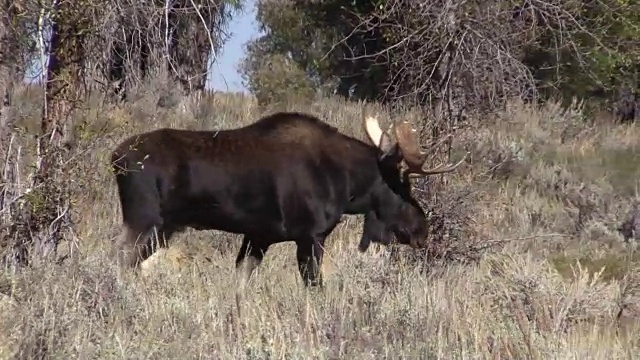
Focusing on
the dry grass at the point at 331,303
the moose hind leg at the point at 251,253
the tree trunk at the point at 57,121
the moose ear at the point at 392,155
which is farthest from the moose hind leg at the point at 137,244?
the moose ear at the point at 392,155

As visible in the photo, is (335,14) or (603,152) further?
(335,14)

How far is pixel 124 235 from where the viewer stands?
8.98 metres

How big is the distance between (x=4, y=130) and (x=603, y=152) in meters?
13.8

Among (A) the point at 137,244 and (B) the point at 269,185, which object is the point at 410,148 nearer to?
(B) the point at 269,185

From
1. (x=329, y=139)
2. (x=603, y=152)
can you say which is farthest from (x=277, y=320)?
(x=603, y=152)

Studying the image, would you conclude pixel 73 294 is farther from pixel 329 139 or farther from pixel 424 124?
pixel 424 124

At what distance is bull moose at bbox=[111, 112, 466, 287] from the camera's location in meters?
9.02

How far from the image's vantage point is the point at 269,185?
31.1ft

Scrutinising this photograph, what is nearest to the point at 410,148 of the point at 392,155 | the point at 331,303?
the point at 392,155

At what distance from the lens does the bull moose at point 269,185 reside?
9.02 meters

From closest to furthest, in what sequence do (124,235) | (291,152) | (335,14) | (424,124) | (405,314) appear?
(405,314)
(124,235)
(291,152)
(424,124)
(335,14)

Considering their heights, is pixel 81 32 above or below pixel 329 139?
above

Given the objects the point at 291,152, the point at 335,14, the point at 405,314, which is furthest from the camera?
the point at 335,14

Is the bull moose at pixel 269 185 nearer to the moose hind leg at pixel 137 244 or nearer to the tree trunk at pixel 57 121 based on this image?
the moose hind leg at pixel 137 244
